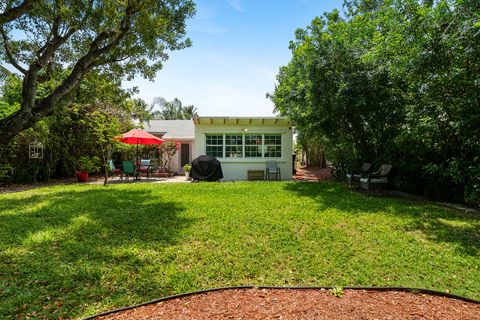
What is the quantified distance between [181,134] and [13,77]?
10.1 meters

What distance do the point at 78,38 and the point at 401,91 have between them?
11013mm

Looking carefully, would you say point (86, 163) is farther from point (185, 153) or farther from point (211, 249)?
point (211, 249)

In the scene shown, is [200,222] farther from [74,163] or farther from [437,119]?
[74,163]

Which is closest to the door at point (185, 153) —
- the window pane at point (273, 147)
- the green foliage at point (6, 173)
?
the window pane at point (273, 147)

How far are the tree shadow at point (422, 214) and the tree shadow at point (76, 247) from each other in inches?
168

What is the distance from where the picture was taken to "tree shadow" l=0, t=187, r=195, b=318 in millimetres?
3039

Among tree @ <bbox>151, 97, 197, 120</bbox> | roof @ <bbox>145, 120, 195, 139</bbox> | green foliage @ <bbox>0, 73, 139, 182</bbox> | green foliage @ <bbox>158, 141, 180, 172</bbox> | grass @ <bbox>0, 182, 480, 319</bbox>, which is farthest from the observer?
tree @ <bbox>151, 97, 197, 120</bbox>

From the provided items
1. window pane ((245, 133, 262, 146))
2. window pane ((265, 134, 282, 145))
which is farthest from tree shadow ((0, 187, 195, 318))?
window pane ((265, 134, 282, 145))

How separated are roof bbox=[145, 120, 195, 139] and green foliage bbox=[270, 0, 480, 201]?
9176 millimetres

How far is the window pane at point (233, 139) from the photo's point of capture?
15023 millimetres

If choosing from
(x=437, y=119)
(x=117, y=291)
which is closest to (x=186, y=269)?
(x=117, y=291)

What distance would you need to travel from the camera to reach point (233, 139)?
49.4 ft

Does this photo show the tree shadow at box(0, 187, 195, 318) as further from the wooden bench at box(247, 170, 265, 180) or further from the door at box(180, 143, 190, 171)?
the door at box(180, 143, 190, 171)

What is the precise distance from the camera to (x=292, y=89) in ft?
37.7
